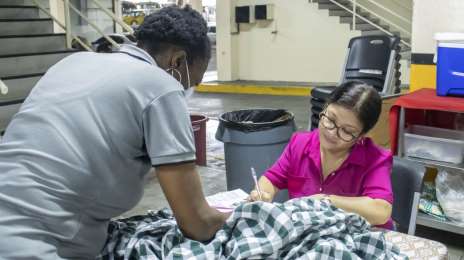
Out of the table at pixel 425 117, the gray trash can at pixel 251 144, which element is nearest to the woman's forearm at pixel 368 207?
the table at pixel 425 117

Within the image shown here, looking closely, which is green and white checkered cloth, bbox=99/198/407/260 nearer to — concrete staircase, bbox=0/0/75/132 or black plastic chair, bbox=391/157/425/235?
black plastic chair, bbox=391/157/425/235

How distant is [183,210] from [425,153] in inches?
85.6

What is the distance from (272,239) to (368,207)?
2.12 feet

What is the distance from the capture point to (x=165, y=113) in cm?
125

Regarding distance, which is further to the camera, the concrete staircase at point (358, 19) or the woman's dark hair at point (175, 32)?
the concrete staircase at point (358, 19)

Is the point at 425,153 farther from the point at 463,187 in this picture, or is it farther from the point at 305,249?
the point at 305,249

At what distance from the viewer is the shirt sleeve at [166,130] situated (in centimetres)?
124

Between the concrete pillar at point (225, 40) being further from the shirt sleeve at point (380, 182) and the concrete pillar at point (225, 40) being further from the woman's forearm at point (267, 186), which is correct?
the shirt sleeve at point (380, 182)

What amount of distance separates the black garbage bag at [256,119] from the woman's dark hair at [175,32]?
6.19 feet

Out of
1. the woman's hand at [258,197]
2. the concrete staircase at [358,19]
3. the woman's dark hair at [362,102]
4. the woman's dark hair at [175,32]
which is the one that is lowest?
the woman's hand at [258,197]

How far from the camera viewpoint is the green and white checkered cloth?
1261 mm

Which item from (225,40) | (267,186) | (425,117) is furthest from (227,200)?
(225,40)

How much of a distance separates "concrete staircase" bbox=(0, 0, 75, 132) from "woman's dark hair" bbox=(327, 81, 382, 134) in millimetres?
3740

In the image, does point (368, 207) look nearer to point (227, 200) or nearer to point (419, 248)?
point (419, 248)
